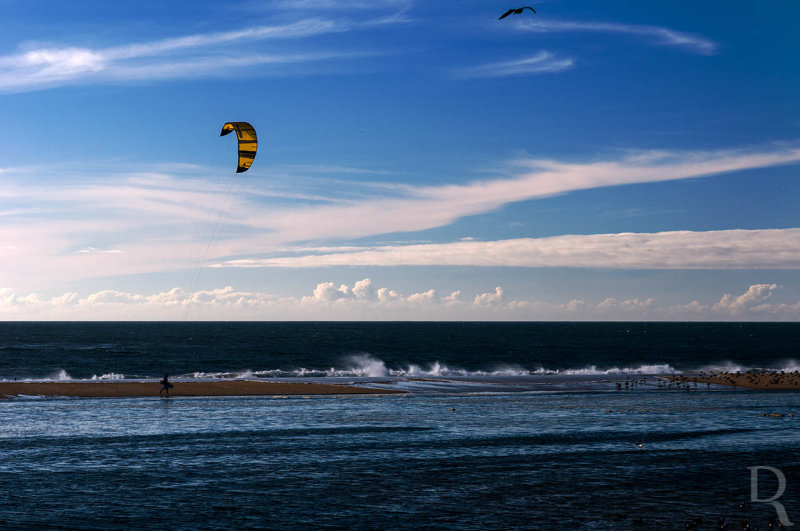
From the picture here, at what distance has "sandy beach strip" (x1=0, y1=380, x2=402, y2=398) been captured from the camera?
51938 millimetres

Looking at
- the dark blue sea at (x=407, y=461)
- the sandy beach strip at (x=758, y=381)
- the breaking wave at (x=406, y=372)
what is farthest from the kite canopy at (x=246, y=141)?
the sandy beach strip at (x=758, y=381)

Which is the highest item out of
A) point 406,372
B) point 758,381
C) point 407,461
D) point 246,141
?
point 246,141

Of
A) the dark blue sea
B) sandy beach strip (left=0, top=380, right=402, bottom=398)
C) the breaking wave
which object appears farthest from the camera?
the breaking wave

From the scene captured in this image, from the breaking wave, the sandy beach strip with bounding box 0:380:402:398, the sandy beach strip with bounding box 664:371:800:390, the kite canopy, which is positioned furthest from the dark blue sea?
the breaking wave

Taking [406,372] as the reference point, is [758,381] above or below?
above

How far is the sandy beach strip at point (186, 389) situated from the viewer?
51.9 meters

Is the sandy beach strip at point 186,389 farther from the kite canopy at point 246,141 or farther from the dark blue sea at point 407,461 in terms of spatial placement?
the kite canopy at point 246,141

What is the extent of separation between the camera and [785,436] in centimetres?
3441

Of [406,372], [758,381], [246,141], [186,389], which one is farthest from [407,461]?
[406,372]

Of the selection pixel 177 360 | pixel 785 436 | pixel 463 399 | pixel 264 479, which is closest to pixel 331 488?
pixel 264 479

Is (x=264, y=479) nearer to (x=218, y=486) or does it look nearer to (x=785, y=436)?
(x=218, y=486)

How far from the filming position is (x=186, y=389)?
55.6 meters

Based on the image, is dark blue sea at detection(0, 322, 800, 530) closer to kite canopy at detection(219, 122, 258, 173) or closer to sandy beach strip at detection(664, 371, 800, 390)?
sandy beach strip at detection(664, 371, 800, 390)

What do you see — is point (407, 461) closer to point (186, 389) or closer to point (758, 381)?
point (186, 389)
